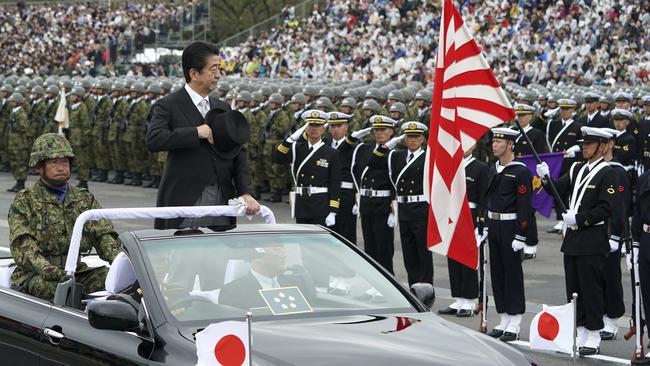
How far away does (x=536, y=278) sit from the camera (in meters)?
14.4

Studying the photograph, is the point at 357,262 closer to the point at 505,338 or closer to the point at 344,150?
the point at 505,338

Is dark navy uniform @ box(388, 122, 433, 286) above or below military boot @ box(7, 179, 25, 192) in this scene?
above

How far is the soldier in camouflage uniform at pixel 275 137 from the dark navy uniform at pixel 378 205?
31.0 feet

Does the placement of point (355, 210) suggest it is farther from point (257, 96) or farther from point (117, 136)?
point (117, 136)

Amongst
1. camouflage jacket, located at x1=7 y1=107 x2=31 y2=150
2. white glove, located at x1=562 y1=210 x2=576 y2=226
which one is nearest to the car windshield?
white glove, located at x1=562 y1=210 x2=576 y2=226

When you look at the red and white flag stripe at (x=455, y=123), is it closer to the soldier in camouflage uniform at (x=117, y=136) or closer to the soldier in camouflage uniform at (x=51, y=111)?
the soldier in camouflage uniform at (x=117, y=136)

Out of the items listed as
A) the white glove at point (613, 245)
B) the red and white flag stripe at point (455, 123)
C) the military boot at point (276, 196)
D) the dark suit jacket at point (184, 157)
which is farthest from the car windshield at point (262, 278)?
the military boot at point (276, 196)

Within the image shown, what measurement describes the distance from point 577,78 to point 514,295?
75.3 feet

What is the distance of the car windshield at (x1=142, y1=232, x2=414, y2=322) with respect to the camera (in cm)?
594

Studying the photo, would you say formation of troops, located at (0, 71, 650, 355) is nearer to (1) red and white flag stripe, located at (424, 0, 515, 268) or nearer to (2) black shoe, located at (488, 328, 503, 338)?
(2) black shoe, located at (488, 328, 503, 338)

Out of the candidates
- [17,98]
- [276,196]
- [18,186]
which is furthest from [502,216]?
[17,98]

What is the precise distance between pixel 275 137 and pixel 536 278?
10.0 metres

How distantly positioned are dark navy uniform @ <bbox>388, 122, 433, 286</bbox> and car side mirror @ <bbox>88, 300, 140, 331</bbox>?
23.2 feet

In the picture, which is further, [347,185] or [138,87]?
[138,87]
